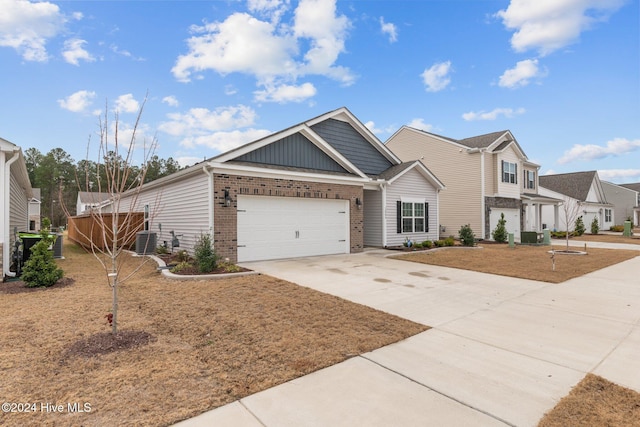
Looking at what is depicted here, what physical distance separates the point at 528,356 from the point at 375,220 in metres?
12.0

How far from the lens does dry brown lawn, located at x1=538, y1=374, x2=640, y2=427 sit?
2.46 meters

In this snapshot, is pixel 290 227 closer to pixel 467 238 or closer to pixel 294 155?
pixel 294 155

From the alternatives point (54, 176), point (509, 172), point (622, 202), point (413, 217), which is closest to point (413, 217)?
point (413, 217)

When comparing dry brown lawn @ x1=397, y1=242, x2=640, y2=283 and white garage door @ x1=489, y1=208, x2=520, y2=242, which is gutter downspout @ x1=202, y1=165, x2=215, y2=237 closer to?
dry brown lawn @ x1=397, y1=242, x2=640, y2=283

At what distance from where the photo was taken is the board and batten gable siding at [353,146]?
1552cm

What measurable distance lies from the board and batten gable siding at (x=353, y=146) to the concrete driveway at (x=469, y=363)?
996 cm

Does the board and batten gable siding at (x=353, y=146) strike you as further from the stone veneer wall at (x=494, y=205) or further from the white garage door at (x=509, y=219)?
the white garage door at (x=509, y=219)

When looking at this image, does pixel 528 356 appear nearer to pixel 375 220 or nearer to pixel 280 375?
pixel 280 375

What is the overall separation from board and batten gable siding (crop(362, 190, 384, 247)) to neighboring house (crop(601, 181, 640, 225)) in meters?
43.6

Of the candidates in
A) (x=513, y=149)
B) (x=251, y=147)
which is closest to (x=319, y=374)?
(x=251, y=147)

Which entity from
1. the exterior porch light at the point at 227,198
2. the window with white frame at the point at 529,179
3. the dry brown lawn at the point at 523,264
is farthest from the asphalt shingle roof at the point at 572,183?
the exterior porch light at the point at 227,198

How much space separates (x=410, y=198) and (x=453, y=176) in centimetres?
732

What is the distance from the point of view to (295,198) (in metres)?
11.6

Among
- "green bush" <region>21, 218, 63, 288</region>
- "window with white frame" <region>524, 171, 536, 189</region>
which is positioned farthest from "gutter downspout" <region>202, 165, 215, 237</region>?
"window with white frame" <region>524, 171, 536, 189</region>
